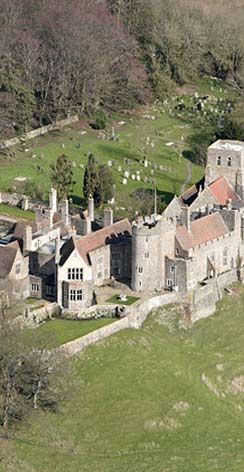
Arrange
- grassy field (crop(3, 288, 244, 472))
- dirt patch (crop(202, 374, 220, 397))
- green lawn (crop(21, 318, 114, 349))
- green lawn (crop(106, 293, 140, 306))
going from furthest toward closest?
1. green lawn (crop(106, 293, 140, 306))
2. dirt patch (crop(202, 374, 220, 397))
3. green lawn (crop(21, 318, 114, 349))
4. grassy field (crop(3, 288, 244, 472))

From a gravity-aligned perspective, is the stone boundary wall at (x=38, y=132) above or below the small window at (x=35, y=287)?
below

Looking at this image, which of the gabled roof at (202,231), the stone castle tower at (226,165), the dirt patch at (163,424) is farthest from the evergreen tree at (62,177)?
the dirt patch at (163,424)

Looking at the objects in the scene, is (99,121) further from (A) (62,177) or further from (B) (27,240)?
(B) (27,240)

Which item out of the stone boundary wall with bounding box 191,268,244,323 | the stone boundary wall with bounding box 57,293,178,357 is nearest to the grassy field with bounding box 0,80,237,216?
the stone boundary wall with bounding box 191,268,244,323

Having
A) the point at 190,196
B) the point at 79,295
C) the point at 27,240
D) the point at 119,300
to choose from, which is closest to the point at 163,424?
the point at 79,295

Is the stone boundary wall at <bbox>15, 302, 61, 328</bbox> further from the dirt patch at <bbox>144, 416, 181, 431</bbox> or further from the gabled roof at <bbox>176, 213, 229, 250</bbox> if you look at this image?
the gabled roof at <bbox>176, 213, 229, 250</bbox>

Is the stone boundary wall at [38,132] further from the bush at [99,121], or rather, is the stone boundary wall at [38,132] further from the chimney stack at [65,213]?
the chimney stack at [65,213]
